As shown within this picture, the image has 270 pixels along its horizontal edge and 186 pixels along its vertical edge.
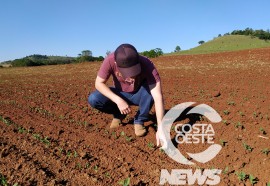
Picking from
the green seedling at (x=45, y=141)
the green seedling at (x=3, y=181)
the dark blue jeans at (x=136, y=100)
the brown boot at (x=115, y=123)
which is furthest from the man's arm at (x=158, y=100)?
the green seedling at (x=3, y=181)

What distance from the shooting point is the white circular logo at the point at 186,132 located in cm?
411

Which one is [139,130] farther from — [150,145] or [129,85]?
[129,85]

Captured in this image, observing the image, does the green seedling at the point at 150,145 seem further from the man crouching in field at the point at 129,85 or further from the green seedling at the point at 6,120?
the green seedling at the point at 6,120

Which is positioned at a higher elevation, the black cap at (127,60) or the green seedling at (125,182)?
the black cap at (127,60)

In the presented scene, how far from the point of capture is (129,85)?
4684 millimetres

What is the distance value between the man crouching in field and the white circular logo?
36cm

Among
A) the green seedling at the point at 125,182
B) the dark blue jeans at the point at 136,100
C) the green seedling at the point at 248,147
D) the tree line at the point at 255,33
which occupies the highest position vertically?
the tree line at the point at 255,33

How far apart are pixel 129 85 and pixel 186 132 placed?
114 cm

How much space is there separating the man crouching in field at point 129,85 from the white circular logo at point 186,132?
358 mm

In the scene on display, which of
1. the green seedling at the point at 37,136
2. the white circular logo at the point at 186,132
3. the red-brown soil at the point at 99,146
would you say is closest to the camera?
the red-brown soil at the point at 99,146

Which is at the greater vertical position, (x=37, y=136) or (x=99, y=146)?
(x=37, y=136)

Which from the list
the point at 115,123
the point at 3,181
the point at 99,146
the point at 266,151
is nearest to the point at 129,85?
the point at 115,123

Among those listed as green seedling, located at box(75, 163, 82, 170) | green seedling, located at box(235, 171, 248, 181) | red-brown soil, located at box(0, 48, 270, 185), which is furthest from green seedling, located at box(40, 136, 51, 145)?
green seedling, located at box(235, 171, 248, 181)

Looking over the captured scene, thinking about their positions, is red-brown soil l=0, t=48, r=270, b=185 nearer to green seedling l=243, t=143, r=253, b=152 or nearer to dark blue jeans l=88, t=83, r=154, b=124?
green seedling l=243, t=143, r=253, b=152
